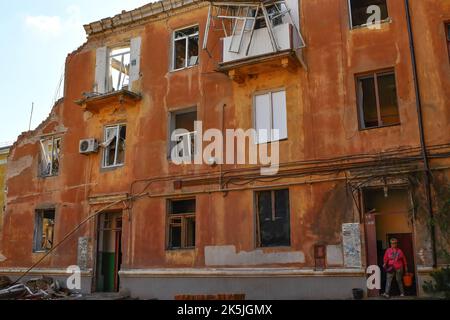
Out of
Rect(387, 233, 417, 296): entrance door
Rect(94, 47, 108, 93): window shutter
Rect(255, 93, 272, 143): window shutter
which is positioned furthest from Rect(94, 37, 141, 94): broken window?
Rect(387, 233, 417, 296): entrance door

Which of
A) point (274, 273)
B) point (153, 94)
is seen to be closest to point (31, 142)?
point (153, 94)

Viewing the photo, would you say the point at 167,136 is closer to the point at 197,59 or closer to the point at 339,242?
the point at 197,59

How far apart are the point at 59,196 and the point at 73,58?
225 inches

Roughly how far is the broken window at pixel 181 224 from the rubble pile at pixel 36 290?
4.20 m

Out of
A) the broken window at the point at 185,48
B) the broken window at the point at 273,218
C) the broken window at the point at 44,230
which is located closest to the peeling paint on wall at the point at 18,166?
the broken window at the point at 44,230

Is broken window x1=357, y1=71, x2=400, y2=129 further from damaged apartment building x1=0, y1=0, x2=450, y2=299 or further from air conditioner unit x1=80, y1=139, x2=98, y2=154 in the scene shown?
air conditioner unit x1=80, y1=139, x2=98, y2=154

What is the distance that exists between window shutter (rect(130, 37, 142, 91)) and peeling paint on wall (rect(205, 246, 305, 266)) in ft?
22.7

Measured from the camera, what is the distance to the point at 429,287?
37.4 ft

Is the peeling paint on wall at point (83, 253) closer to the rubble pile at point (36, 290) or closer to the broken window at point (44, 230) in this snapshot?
the rubble pile at point (36, 290)

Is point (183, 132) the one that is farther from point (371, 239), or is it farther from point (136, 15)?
point (371, 239)

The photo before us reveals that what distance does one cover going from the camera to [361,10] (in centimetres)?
1451

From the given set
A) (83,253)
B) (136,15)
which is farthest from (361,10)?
(83,253)

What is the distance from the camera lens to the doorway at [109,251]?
17.6 meters

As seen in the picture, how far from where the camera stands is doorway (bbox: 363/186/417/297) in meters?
12.8
